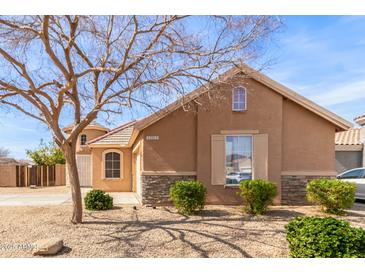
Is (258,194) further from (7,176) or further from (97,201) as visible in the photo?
(7,176)

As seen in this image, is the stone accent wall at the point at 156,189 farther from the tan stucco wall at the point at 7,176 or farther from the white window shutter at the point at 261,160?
Answer: the tan stucco wall at the point at 7,176

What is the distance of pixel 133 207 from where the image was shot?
10.8 meters

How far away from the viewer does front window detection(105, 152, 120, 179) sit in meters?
16.3

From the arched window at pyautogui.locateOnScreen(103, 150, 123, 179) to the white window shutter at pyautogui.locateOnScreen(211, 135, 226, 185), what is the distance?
273 inches

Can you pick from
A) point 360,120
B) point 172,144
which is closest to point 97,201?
point 172,144

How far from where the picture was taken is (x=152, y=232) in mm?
7305

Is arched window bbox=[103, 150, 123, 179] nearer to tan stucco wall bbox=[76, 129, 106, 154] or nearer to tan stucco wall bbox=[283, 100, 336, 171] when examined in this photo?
tan stucco wall bbox=[76, 129, 106, 154]

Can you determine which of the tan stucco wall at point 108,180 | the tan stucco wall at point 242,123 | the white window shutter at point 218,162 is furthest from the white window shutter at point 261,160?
the tan stucco wall at point 108,180

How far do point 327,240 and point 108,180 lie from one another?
13.1 meters

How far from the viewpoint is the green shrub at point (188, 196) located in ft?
31.0

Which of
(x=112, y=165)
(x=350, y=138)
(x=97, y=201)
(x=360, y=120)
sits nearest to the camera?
(x=97, y=201)

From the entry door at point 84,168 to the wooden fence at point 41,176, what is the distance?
389cm
